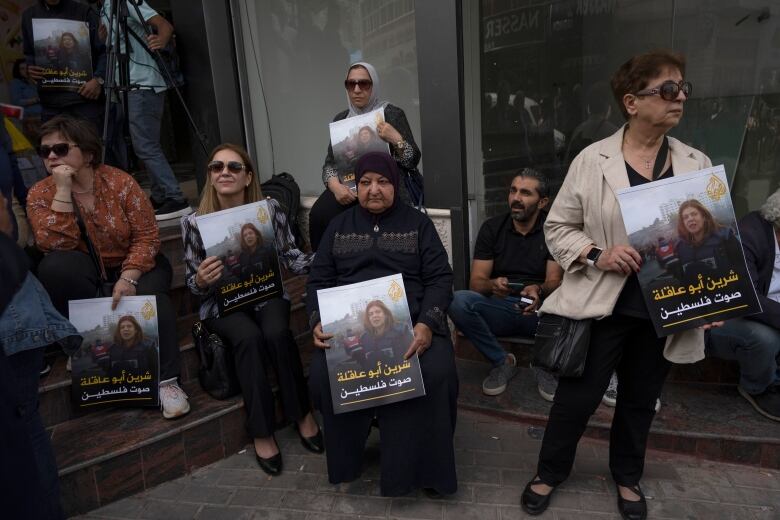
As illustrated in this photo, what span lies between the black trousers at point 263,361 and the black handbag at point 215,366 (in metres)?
0.05

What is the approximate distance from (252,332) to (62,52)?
9.36 ft

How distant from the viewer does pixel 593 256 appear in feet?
7.43

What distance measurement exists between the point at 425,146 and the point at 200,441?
7.81 feet

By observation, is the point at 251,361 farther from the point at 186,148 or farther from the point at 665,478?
the point at 186,148

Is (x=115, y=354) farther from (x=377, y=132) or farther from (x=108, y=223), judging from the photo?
(x=377, y=132)

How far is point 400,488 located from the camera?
2.70 m

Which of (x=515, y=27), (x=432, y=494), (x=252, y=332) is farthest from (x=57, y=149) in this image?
(x=515, y=27)

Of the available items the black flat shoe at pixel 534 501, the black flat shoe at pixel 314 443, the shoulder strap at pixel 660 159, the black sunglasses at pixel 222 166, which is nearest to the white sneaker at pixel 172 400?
the black flat shoe at pixel 314 443

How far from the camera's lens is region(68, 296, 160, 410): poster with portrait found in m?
2.97

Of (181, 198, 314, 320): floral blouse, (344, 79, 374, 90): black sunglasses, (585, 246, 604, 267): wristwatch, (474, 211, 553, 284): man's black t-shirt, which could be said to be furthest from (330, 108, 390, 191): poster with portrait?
(585, 246, 604, 267): wristwatch

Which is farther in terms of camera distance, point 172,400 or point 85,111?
point 85,111

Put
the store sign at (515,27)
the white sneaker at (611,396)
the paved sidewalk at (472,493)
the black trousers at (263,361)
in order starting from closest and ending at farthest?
the paved sidewalk at (472,493) → the black trousers at (263,361) → the white sneaker at (611,396) → the store sign at (515,27)

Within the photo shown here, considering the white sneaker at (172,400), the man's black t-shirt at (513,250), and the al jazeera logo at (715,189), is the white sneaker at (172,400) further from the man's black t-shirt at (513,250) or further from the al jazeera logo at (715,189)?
the al jazeera logo at (715,189)

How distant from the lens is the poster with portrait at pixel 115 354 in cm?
297
